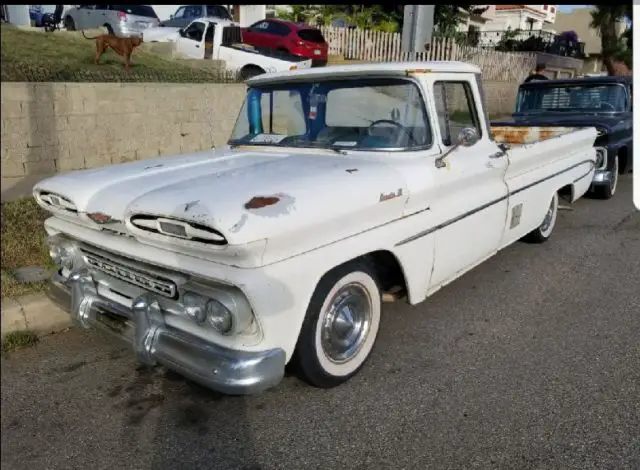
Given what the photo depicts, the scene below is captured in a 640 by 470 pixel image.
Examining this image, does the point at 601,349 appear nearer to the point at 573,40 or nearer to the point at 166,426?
the point at 166,426

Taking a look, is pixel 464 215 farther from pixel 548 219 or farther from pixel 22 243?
pixel 22 243

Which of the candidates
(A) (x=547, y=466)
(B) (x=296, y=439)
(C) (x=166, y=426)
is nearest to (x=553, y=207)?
(A) (x=547, y=466)

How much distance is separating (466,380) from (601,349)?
1050 mm

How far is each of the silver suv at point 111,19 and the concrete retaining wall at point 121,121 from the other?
7.88 m

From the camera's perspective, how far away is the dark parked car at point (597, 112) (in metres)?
7.66

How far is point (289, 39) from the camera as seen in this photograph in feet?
54.9

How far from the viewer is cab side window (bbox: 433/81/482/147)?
3670 mm

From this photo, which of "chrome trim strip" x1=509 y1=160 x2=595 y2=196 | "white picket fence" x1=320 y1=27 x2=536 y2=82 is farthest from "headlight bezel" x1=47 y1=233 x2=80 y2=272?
"white picket fence" x1=320 y1=27 x2=536 y2=82

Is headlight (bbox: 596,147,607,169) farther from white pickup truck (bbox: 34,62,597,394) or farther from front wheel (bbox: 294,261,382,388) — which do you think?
front wheel (bbox: 294,261,382,388)

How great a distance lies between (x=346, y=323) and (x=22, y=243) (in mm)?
3074


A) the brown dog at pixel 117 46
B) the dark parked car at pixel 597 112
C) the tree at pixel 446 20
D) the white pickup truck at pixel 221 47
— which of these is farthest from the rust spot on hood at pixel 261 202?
the tree at pixel 446 20

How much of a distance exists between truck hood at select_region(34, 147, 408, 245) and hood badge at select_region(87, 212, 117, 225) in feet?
0.07

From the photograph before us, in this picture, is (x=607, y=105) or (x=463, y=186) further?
(x=607, y=105)

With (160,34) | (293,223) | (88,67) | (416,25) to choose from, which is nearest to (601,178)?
(416,25)
